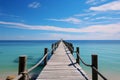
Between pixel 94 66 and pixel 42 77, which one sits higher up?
pixel 94 66

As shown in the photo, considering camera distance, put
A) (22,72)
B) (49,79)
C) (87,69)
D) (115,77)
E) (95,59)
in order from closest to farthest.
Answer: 1. (22,72)
2. (95,59)
3. (49,79)
4. (115,77)
5. (87,69)

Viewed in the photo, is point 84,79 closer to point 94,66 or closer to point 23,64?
point 94,66

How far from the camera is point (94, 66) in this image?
5836 mm

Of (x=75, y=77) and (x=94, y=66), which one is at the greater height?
(x=94, y=66)

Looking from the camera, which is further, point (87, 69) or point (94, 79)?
point (87, 69)

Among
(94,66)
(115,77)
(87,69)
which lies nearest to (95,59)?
(94,66)

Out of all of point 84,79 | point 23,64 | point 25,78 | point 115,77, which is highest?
point 23,64

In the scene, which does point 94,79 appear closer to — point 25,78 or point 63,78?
point 63,78

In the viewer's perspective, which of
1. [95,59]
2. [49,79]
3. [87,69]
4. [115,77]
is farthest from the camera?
[87,69]

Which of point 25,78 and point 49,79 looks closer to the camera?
point 25,78

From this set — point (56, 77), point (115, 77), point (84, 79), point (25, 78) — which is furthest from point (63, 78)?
point (115, 77)

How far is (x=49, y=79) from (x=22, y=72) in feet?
8.40

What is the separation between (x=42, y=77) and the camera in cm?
723

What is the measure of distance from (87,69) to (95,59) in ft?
42.1
